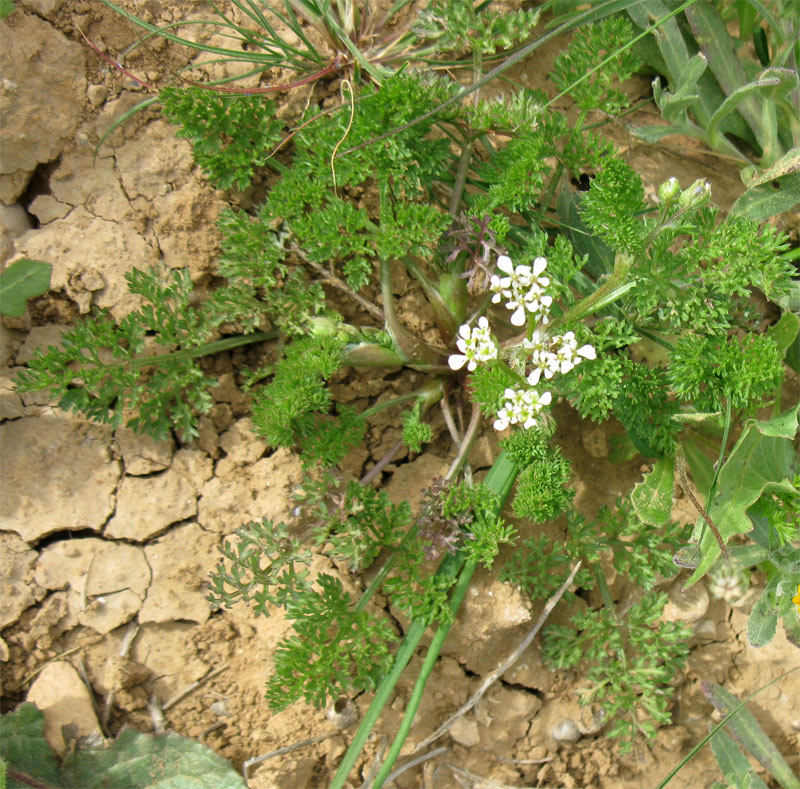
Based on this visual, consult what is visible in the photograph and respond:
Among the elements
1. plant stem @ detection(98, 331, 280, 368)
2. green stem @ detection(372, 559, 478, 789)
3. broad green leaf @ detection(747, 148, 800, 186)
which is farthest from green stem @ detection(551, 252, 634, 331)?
plant stem @ detection(98, 331, 280, 368)

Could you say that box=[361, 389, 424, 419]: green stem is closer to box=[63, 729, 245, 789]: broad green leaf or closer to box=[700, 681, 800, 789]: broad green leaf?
box=[63, 729, 245, 789]: broad green leaf

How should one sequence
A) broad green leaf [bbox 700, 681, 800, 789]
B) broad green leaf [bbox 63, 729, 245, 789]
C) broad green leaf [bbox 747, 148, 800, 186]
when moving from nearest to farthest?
broad green leaf [bbox 747, 148, 800, 186], broad green leaf [bbox 63, 729, 245, 789], broad green leaf [bbox 700, 681, 800, 789]

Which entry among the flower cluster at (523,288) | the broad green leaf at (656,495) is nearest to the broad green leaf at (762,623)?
the broad green leaf at (656,495)

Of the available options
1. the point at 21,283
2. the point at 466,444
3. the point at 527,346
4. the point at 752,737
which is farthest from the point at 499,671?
the point at 21,283

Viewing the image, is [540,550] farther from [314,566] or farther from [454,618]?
[314,566]

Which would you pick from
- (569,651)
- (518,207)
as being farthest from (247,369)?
(569,651)

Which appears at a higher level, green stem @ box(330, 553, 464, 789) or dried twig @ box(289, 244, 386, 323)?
dried twig @ box(289, 244, 386, 323)
